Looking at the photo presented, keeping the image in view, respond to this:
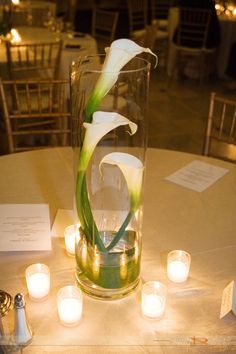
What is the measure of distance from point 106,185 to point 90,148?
0.18 meters

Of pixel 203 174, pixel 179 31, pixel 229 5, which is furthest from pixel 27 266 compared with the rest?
pixel 229 5

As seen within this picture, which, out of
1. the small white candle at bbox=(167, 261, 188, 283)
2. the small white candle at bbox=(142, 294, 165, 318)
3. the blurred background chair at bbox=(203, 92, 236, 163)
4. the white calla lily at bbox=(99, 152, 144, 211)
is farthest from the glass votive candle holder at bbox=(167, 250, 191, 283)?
the blurred background chair at bbox=(203, 92, 236, 163)

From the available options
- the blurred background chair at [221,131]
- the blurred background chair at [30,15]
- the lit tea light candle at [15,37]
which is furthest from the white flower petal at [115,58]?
the blurred background chair at [30,15]

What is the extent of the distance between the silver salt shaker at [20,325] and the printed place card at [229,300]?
1.25ft

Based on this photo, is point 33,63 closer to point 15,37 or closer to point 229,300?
point 15,37

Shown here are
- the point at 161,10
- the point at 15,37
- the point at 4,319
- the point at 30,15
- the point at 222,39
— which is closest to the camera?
the point at 4,319

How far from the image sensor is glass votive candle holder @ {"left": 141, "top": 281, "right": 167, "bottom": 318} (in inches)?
35.6

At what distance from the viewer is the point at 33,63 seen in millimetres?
3027

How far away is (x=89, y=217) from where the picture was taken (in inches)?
35.8

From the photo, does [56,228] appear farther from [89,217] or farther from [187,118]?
[187,118]

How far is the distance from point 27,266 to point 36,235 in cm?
8

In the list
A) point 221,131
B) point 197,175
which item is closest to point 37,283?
point 197,175

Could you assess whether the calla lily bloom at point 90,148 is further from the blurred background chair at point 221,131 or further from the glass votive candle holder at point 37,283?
the blurred background chair at point 221,131

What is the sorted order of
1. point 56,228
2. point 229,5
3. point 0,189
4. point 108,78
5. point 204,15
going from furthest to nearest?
point 229,5 < point 204,15 < point 0,189 < point 56,228 < point 108,78
